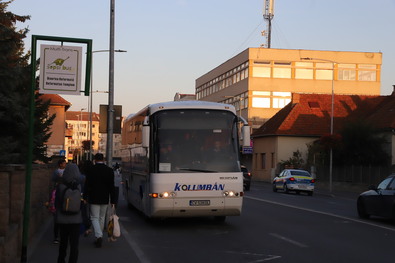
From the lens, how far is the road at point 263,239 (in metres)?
11.1

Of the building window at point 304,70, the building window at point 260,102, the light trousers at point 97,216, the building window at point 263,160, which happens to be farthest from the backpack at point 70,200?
the building window at point 304,70

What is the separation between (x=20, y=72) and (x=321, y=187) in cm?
3478

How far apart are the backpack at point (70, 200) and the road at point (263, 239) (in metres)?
2.15

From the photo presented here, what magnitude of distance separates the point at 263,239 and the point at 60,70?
5.78m

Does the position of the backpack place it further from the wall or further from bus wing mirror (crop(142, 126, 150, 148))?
bus wing mirror (crop(142, 126, 150, 148))

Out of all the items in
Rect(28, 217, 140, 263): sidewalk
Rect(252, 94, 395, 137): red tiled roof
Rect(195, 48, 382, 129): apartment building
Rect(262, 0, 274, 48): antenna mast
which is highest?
Rect(262, 0, 274, 48): antenna mast

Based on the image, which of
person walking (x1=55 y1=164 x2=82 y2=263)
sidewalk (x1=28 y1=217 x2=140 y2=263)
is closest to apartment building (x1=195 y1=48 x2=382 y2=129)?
sidewalk (x1=28 y1=217 x2=140 y2=263)

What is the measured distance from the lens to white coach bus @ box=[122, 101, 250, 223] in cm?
1504

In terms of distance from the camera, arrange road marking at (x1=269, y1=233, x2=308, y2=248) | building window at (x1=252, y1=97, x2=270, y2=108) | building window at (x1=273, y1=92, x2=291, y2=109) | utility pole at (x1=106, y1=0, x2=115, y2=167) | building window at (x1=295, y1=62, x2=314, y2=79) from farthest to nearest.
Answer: building window at (x1=295, y1=62, x2=314, y2=79) < building window at (x1=273, y1=92, x2=291, y2=109) < building window at (x1=252, y1=97, x2=270, y2=108) < utility pole at (x1=106, y1=0, x2=115, y2=167) < road marking at (x1=269, y1=233, x2=308, y2=248)

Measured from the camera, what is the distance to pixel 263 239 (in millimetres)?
13500

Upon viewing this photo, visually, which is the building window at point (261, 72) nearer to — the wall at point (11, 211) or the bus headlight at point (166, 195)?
the bus headlight at point (166, 195)

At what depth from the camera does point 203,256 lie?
36.3 ft

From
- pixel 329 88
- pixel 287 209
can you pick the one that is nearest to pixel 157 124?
pixel 287 209

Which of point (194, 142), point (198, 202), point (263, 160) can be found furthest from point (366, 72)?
point (198, 202)
